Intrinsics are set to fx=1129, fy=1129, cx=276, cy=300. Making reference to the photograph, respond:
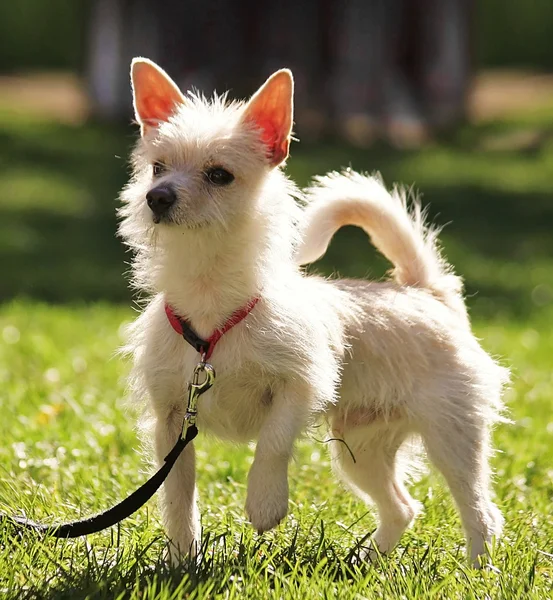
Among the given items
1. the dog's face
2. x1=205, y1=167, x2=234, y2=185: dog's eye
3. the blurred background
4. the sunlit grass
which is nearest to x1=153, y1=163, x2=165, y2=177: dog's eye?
the dog's face

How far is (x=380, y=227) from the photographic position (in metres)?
4.69

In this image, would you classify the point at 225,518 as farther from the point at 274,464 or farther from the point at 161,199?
the point at 161,199

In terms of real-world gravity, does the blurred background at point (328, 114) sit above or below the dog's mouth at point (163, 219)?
below

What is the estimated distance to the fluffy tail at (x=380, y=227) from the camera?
14.7 ft

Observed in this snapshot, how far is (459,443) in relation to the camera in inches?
168

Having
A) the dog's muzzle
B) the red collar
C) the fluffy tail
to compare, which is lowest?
the red collar

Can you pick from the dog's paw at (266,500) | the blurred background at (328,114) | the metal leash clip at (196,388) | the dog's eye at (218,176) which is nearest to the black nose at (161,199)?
the dog's eye at (218,176)

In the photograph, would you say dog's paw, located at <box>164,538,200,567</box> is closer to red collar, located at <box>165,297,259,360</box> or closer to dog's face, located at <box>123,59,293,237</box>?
A: red collar, located at <box>165,297,259,360</box>

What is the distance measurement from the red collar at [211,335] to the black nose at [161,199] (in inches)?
16.4

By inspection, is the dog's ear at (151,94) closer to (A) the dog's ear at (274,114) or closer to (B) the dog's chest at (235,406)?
(A) the dog's ear at (274,114)

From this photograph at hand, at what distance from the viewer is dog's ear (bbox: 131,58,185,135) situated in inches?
160

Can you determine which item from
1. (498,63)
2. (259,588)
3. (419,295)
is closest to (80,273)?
(419,295)

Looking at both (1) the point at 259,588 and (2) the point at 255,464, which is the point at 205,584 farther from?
(2) the point at 255,464

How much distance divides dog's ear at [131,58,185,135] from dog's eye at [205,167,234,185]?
336 mm
